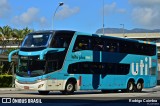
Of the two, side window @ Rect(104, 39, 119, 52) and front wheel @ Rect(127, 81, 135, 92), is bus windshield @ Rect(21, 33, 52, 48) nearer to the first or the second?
side window @ Rect(104, 39, 119, 52)

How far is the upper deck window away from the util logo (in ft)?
31.2

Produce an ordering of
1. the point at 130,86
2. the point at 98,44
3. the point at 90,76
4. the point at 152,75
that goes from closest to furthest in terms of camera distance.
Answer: the point at 90,76 → the point at 98,44 → the point at 130,86 → the point at 152,75

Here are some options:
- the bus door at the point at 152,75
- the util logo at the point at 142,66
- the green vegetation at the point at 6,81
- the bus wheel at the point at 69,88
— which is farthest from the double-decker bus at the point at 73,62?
the green vegetation at the point at 6,81

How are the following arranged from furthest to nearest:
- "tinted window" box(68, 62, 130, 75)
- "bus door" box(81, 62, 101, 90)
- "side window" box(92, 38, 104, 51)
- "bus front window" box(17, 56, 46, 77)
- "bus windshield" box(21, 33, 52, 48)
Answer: "side window" box(92, 38, 104, 51)
"bus door" box(81, 62, 101, 90)
"tinted window" box(68, 62, 130, 75)
"bus front window" box(17, 56, 46, 77)
"bus windshield" box(21, 33, 52, 48)

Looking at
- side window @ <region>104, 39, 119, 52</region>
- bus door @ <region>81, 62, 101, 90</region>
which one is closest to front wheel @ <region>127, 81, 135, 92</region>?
side window @ <region>104, 39, 119, 52</region>

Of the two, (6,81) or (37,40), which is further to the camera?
(6,81)

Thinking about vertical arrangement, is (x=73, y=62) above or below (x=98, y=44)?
below

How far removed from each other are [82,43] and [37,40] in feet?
9.97

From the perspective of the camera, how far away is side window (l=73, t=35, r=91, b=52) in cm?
2539

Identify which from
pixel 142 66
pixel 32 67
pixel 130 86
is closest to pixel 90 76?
pixel 32 67

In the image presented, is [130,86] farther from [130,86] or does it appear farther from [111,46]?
[111,46]

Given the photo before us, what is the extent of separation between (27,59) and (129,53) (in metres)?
9.12

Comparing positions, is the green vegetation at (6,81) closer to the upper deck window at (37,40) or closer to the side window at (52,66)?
the upper deck window at (37,40)

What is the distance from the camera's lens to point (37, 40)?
2452cm
